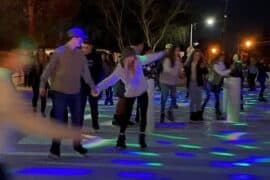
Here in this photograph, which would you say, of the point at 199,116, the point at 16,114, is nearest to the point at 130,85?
the point at 199,116

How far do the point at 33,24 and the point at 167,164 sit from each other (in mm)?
31626

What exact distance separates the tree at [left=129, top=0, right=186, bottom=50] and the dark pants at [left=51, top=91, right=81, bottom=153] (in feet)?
139

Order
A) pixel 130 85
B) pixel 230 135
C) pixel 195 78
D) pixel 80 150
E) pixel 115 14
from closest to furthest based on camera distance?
pixel 80 150 → pixel 130 85 → pixel 230 135 → pixel 195 78 → pixel 115 14

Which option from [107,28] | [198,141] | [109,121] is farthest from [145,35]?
[198,141]

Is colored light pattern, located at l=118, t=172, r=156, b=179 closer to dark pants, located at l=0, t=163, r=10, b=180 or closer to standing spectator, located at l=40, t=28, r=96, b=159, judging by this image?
standing spectator, located at l=40, t=28, r=96, b=159

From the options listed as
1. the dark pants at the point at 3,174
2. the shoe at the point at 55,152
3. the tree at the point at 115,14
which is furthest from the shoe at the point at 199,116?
the tree at the point at 115,14

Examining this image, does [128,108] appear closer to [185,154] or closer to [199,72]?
[185,154]

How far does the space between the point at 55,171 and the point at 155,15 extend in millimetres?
45025

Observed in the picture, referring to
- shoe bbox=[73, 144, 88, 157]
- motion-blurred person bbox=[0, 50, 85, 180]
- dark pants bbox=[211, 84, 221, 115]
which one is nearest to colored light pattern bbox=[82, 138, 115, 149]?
shoe bbox=[73, 144, 88, 157]

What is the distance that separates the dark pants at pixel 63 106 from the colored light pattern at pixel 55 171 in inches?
25.8

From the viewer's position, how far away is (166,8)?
5409 cm

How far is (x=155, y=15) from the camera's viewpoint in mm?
52156

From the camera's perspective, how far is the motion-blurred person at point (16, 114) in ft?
13.4

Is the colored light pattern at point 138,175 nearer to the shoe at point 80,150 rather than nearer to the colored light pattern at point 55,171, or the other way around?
the colored light pattern at point 55,171
